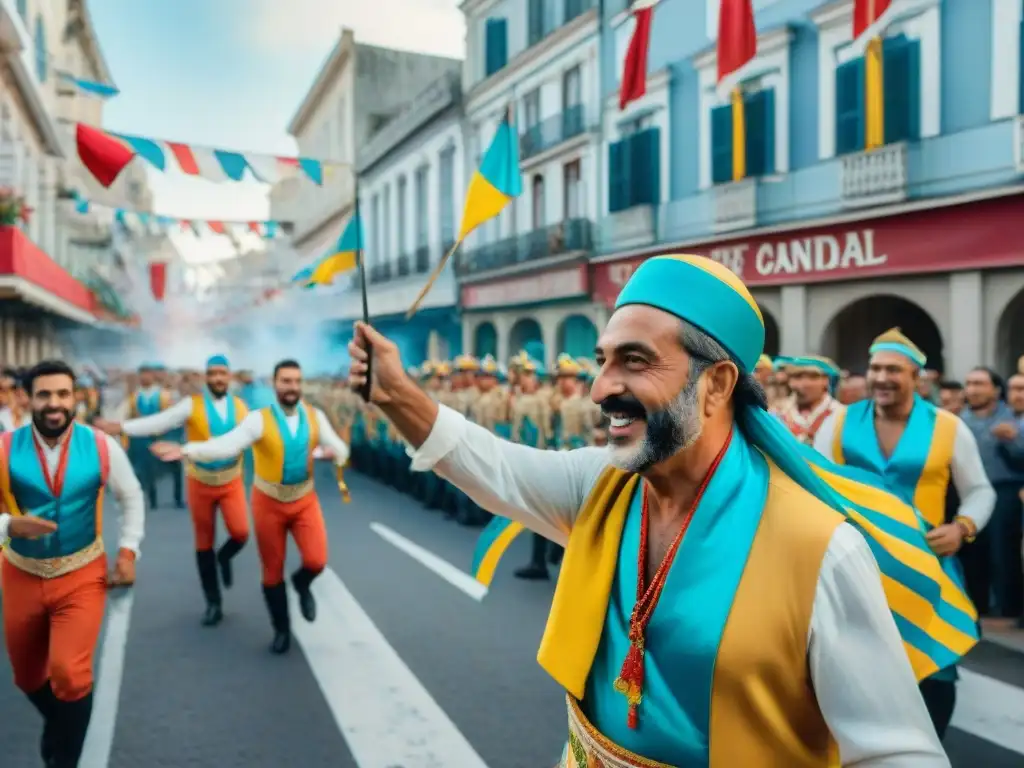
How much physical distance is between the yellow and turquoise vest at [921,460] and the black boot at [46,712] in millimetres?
3942

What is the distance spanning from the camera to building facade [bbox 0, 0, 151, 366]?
19.3 m

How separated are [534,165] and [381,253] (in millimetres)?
13711

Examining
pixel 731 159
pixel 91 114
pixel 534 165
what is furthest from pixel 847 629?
pixel 91 114

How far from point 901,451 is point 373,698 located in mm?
3110

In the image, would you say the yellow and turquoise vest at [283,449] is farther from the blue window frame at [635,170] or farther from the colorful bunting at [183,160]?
the blue window frame at [635,170]

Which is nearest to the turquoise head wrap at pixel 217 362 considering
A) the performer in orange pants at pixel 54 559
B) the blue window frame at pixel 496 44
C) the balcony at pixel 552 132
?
the performer in orange pants at pixel 54 559

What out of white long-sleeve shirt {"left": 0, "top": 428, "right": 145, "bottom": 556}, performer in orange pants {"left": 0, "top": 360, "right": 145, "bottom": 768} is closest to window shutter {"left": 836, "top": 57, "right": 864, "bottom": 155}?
white long-sleeve shirt {"left": 0, "top": 428, "right": 145, "bottom": 556}

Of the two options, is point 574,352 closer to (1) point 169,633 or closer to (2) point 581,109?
(2) point 581,109

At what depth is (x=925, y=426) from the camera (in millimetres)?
4594

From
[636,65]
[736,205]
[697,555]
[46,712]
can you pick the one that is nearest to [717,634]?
[697,555]

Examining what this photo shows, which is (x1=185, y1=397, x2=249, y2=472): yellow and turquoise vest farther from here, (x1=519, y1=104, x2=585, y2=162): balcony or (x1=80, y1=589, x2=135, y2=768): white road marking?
(x1=519, y1=104, x2=585, y2=162): balcony

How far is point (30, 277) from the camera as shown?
63.6ft

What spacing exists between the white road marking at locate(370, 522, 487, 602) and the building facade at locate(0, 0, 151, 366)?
11114 millimetres

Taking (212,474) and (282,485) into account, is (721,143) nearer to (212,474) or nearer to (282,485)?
(212,474)
